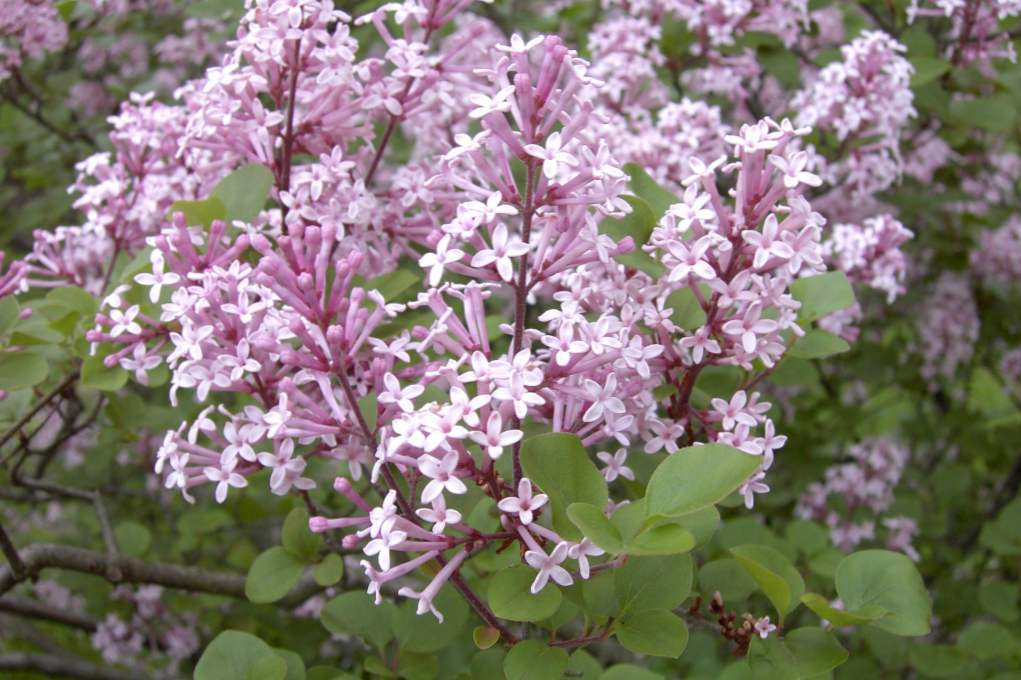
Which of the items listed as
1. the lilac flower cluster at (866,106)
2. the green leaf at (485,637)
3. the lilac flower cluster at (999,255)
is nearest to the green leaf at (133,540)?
the green leaf at (485,637)

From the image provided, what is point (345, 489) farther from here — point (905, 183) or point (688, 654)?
point (905, 183)

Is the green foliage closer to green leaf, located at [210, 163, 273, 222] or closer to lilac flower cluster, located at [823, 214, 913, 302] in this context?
green leaf, located at [210, 163, 273, 222]

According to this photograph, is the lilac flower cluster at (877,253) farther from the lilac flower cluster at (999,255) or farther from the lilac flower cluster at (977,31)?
the lilac flower cluster at (999,255)

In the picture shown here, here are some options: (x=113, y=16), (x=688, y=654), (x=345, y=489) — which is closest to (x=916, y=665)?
(x=688, y=654)

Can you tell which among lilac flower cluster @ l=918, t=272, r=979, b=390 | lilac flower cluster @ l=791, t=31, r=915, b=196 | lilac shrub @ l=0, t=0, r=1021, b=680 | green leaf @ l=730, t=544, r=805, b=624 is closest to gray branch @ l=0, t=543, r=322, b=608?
lilac shrub @ l=0, t=0, r=1021, b=680

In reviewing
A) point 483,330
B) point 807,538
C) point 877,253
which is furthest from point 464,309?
point 877,253

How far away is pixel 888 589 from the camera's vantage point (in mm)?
1616

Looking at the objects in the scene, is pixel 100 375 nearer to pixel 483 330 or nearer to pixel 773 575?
pixel 483 330

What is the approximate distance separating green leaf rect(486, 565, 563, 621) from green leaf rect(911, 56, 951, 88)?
242cm

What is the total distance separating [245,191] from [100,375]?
0.48 m

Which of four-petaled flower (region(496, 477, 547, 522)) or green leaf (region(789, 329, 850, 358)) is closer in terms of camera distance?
four-petaled flower (region(496, 477, 547, 522))

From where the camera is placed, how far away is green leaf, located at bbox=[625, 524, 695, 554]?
1.29 meters

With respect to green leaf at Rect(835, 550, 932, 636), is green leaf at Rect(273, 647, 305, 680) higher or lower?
lower

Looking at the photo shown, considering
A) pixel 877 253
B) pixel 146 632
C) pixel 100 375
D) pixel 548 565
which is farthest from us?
pixel 146 632
